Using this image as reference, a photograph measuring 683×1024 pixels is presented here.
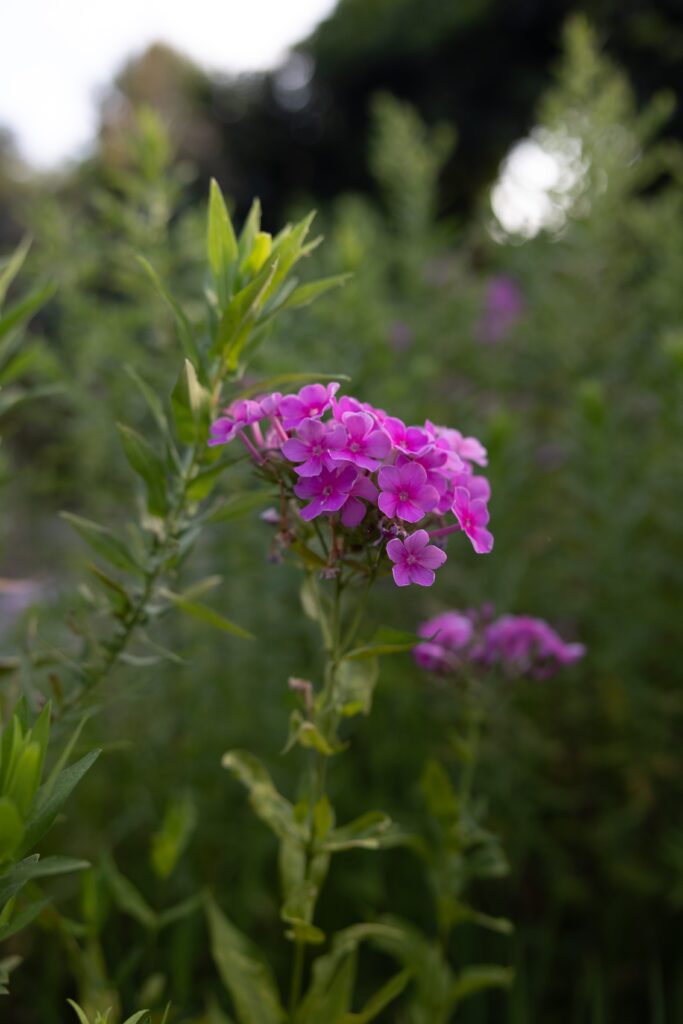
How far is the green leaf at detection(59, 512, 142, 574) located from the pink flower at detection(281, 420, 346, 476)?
297mm

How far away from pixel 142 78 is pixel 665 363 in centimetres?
1527

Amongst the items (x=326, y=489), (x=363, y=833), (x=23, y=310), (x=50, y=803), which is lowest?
(x=50, y=803)

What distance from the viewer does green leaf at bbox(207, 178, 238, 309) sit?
1.17m

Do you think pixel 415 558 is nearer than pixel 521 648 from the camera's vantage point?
Yes

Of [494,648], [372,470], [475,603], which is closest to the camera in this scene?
[372,470]

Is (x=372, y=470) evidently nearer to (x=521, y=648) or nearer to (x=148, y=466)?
(x=148, y=466)

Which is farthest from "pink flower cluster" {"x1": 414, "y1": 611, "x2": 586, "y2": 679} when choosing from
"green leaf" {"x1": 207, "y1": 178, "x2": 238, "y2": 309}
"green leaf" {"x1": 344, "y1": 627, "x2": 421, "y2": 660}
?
"green leaf" {"x1": 207, "y1": 178, "x2": 238, "y2": 309}

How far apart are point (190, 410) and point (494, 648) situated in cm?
78

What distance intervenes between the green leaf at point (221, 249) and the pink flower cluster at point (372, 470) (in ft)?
0.59

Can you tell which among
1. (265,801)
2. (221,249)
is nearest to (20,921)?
(265,801)

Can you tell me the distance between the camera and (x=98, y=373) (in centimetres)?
302

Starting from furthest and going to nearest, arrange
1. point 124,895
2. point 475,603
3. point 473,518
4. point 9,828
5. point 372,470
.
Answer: point 475,603 → point 124,895 → point 473,518 → point 372,470 → point 9,828

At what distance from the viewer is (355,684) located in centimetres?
122

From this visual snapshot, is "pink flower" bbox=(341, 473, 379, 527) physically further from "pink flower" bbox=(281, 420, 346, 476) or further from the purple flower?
the purple flower
